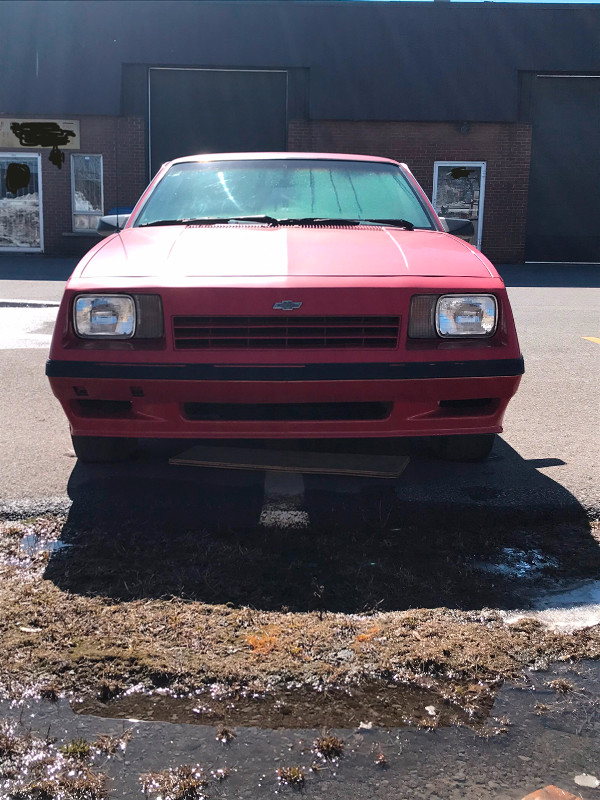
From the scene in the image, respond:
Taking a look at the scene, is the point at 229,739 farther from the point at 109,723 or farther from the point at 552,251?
the point at 552,251

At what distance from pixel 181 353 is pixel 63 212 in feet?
66.6

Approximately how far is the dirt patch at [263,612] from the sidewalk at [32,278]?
8779 mm

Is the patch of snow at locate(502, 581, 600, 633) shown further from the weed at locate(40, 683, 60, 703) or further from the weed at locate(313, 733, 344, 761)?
the weed at locate(40, 683, 60, 703)

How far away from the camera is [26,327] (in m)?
9.28

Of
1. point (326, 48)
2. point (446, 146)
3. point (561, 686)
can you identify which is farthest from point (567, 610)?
point (326, 48)

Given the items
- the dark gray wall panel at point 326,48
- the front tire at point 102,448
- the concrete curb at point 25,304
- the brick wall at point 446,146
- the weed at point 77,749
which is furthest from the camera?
the brick wall at point 446,146

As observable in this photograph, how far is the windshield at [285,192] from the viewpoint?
14.9 ft

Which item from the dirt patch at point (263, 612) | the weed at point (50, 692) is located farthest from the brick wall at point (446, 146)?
the weed at point (50, 692)

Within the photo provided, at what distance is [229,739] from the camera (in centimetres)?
200

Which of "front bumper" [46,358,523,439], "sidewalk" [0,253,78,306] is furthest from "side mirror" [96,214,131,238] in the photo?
"sidewalk" [0,253,78,306]

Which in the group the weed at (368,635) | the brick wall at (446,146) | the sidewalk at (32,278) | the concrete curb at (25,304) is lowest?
the sidewalk at (32,278)

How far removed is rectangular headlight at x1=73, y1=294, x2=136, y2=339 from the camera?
3396mm

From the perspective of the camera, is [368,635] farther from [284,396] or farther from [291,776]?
[284,396]

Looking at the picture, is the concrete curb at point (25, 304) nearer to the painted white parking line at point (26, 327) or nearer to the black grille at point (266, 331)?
the painted white parking line at point (26, 327)
